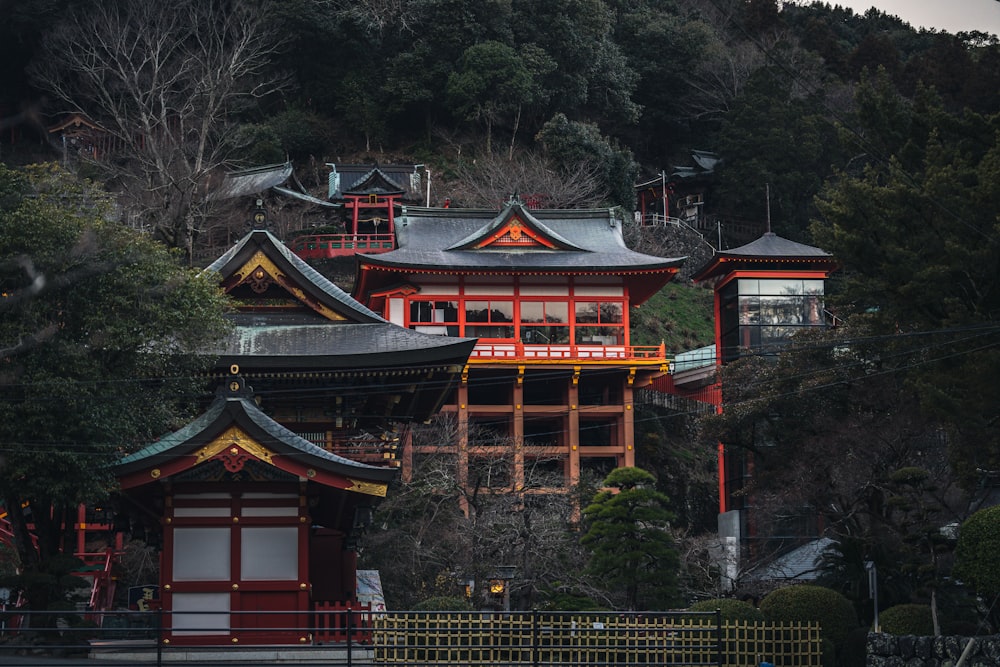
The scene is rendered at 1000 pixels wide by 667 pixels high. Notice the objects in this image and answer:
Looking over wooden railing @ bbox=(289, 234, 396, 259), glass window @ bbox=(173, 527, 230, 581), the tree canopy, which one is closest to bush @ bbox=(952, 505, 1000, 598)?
glass window @ bbox=(173, 527, 230, 581)

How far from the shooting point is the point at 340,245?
2372 inches

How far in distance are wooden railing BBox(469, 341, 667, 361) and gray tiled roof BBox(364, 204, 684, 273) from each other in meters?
2.47

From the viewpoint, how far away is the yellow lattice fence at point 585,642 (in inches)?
749

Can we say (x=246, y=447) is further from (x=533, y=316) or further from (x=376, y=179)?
(x=376, y=179)

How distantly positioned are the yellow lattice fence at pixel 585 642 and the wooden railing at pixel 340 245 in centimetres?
3671

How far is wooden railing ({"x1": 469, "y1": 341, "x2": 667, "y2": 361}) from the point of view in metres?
44.8

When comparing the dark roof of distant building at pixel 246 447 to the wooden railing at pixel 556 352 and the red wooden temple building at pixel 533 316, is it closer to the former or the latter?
the red wooden temple building at pixel 533 316

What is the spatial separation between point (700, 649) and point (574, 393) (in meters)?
24.8

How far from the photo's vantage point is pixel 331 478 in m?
21.5

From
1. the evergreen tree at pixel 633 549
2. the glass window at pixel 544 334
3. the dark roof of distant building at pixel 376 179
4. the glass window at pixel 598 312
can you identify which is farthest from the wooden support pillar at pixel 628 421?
the dark roof of distant building at pixel 376 179

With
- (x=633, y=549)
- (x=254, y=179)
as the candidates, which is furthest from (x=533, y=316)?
(x=633, y=549)

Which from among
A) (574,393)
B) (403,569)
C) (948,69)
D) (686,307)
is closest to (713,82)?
(948,69)

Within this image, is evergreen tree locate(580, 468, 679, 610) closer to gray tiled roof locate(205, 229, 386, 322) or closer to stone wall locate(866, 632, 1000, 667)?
stone wall locate(866, 632, 1000, 667)

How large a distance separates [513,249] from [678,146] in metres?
32.6
